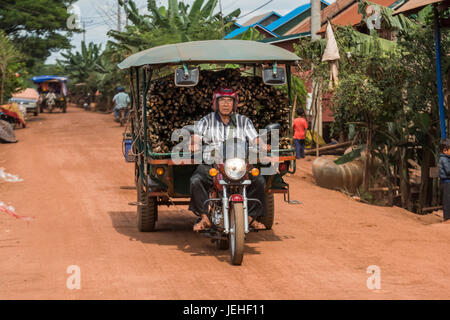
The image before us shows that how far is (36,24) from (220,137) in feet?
130

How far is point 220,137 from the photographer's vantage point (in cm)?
843

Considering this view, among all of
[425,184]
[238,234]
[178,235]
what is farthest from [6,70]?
[238,234]

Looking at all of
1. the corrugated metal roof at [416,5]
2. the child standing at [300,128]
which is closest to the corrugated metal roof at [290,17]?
the child standing at [300,128]

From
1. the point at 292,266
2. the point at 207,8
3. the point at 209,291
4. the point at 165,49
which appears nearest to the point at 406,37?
the point at 165,49

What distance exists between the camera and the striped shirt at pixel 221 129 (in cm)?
840

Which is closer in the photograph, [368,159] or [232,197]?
[232,197]

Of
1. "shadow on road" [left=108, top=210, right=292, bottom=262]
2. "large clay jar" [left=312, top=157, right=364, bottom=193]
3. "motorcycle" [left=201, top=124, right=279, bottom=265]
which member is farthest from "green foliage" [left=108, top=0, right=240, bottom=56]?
"motorcycle" [left=201, top=124, right=279, bottom=265]

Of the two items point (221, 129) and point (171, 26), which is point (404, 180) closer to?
point (221, 129)

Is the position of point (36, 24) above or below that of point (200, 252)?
above

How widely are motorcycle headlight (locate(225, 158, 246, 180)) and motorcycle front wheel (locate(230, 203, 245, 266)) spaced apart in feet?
1.11

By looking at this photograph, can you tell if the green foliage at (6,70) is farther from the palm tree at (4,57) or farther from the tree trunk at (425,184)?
the tree trunk at (425,184)

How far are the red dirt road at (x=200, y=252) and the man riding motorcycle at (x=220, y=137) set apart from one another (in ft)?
1.74

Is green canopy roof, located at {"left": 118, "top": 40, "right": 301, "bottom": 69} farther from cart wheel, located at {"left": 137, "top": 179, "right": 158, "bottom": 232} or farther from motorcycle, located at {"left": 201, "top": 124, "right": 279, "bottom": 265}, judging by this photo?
cart wheel, located at {"left": 137, "top": 179, "right": 158, "bottom": 232}

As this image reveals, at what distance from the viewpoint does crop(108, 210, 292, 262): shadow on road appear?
8445mm
